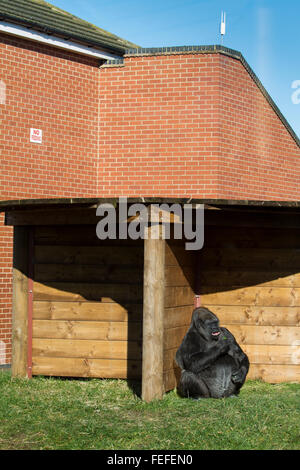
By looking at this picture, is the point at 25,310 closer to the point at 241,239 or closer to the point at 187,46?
the point at 241,239

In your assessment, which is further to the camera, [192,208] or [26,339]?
[26,339]

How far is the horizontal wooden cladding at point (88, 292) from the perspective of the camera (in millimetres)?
9109

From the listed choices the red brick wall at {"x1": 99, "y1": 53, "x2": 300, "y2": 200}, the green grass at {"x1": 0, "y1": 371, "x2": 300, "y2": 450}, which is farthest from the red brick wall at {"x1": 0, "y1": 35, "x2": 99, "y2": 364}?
the green grass at {"x1": 0, "y1": 371, "x2": 300, "y2": 450}

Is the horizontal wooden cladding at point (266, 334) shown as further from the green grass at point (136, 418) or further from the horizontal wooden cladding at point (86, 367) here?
the horizontal wooden cladding at point (86, 367)

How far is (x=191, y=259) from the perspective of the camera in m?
9.10

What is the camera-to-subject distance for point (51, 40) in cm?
1191

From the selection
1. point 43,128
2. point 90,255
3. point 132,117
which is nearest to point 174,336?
point 90,255

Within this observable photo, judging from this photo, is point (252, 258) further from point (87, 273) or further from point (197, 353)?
point (87, 273)

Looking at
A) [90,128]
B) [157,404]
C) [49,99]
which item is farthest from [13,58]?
[157,404]

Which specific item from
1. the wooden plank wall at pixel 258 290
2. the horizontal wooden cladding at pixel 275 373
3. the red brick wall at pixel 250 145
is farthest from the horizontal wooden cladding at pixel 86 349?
the red brick wall at pixel 250 145

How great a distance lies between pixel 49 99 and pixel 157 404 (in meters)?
6.43

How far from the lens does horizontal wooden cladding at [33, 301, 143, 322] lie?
9102 millimetres

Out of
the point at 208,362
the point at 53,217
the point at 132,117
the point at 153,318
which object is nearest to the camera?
the point at 153,318

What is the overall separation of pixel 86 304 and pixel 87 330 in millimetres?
358
